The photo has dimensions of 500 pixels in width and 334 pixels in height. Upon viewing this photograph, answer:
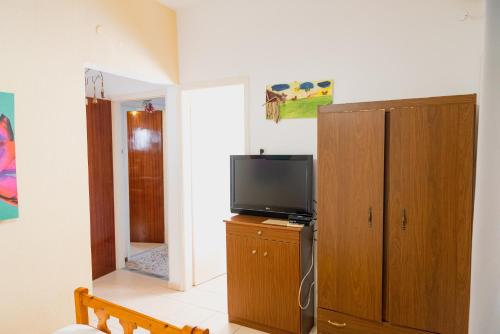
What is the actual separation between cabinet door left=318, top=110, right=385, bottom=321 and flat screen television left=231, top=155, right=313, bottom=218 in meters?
0.31

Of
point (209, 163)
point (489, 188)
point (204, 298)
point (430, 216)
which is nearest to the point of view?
point (489, 188)

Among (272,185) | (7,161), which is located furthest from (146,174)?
(7,161)

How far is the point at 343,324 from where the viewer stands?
7.26 ft

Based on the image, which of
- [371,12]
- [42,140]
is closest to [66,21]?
[42,140]

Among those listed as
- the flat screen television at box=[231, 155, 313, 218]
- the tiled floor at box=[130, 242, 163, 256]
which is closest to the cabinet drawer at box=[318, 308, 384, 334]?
the flat screen television at box=[231, 155, 313, 218]

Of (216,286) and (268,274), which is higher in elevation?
(268,274)

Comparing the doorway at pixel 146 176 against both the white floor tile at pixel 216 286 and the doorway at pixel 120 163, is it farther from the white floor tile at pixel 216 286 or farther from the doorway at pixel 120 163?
the white floor tile at pixel 216 286

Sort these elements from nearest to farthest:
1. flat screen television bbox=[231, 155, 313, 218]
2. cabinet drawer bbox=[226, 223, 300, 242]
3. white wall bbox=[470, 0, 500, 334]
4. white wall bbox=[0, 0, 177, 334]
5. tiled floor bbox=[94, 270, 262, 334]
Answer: white wall bbox=[470, 0, 500, 334], white wall bbox=[0, 0, 177, 334], cabinet drawer bbox=[226, 223, 300, 242], flat screen television bbox=[231, 155, 313, 218], tiled floor bbox=[94, 270, 262, 334]

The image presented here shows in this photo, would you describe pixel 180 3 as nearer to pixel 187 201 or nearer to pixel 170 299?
pixel 187 201

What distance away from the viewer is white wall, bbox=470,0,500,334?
907 mm

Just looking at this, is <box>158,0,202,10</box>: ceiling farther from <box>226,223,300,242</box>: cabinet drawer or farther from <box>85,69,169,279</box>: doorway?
<box>226,223,300,242</box>: cabinet drawer

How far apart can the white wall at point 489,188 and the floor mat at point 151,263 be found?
3.44 m

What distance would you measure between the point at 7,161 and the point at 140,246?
3.34 meters

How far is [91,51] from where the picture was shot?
97.3 inches
